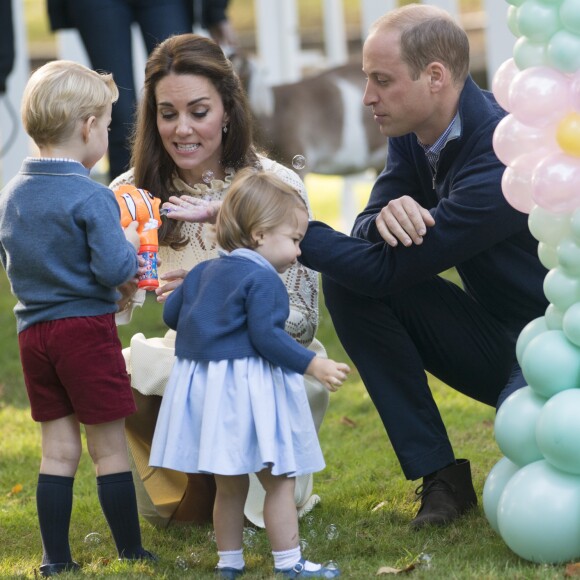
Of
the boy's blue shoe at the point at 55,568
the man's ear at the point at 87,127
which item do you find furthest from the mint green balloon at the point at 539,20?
the boy's blue shoe at the point at 55,568

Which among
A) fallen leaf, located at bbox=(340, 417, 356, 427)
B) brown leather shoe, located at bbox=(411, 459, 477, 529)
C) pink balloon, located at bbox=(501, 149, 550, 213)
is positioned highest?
pink balloon, located at bbox=(501, 149, 550, 213)

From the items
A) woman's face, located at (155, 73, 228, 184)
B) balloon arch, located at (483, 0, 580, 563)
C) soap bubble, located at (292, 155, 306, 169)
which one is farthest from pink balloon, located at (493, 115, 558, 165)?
woman's face, located at (155, 73, 228, 184)

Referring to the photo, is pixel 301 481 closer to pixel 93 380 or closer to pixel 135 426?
pixel 135 426

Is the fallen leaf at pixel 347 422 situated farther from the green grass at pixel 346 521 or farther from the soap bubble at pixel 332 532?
the soap bubble at pixel 332 532

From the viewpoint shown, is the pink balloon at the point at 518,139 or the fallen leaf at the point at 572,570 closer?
the fallen leaf at the point at 572,570

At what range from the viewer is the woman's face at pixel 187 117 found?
367cm

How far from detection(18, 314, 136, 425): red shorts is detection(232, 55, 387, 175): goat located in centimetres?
457

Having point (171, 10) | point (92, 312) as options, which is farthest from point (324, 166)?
point (92, 312)

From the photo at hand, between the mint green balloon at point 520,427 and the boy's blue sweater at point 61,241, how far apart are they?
100 centimetres

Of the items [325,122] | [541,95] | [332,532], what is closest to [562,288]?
[541,95]

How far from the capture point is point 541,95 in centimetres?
278

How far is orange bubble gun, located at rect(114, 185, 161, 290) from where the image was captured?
3.13m

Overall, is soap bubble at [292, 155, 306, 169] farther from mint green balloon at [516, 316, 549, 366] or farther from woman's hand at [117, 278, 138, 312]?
mint green balloon at [516, 316, 549, 366]

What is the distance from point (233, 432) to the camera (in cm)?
283
